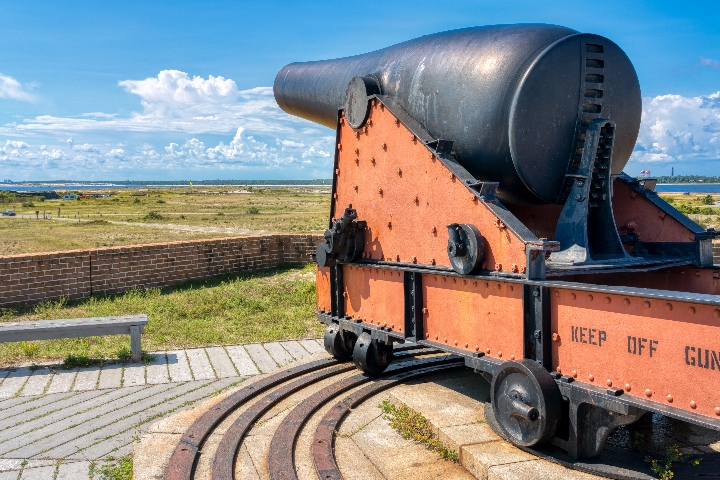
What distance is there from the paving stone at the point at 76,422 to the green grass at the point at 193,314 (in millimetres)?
1204

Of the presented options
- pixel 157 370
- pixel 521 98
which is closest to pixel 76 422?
pixel 157 370

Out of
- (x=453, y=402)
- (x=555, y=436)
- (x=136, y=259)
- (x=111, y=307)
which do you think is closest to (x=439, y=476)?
(x=555, y=436)

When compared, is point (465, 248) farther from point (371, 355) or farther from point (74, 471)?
point (74, 471)

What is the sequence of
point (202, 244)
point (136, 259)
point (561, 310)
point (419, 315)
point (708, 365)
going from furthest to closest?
point (202, 244) < point (136, 259) < point (419, 315) < point (561, 310) < point (708, 365)

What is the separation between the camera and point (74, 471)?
4.27 meters

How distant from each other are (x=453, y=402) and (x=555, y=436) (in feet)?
3.99

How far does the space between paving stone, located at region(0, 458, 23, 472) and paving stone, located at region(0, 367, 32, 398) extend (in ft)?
5.32

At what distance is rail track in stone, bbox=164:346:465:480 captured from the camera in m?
3.94

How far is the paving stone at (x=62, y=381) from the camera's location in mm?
6031

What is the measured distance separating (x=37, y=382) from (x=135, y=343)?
0.98 metres

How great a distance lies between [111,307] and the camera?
32.8 ft

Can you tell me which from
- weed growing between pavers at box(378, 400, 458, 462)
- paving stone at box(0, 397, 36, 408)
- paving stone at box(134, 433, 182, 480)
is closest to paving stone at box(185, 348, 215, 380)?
paving stone at box(0, 397, 36, 408)

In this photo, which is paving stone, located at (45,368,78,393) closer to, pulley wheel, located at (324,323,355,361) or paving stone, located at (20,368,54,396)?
paving stone, located at (20,368,54,396)

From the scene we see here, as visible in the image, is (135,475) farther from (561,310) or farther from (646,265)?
(646,265)
